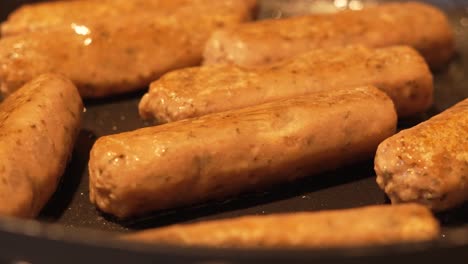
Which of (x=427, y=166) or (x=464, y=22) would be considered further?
(x=464, y=22)

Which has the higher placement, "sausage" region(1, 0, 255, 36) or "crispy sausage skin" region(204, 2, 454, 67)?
"crispy sausage skin" region(204, 2, 454, 67)

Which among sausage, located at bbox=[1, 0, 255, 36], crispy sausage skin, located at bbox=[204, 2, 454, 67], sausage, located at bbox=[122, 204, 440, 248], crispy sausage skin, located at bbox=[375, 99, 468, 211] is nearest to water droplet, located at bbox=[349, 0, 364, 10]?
crispy sausage skin, located at bbox=[204, 2, 454, 67]

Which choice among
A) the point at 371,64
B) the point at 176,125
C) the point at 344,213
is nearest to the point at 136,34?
the point at 176,125

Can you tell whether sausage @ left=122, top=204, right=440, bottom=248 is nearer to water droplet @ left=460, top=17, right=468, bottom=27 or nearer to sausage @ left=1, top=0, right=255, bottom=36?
sausage @ left=1, top=0, right=255, bottom=36

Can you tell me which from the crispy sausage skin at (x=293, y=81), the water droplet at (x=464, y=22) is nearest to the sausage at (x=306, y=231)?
the crispy sausage skin at (x=293, y=81)

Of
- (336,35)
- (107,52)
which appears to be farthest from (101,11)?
(336,35)

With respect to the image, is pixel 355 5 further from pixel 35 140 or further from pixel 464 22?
→ pixel 35 140
